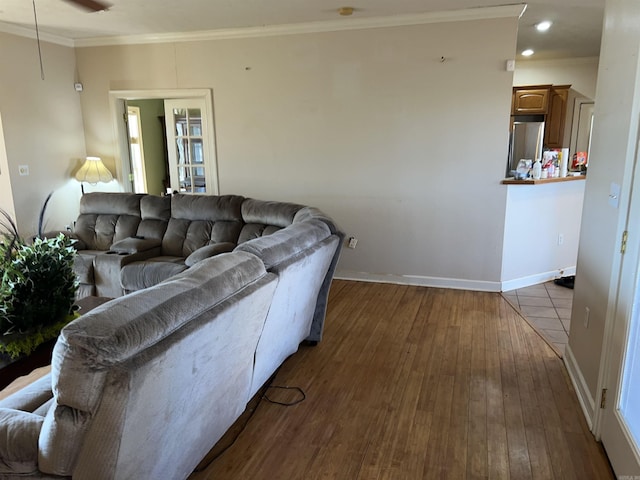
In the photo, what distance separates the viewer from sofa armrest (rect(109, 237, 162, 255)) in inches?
157

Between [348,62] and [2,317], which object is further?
[348,62]

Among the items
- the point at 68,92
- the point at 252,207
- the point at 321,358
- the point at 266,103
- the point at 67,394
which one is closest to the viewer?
the point at 67,394

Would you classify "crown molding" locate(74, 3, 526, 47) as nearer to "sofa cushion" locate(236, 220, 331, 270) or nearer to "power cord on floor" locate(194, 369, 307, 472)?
"sofa cushion" locate(236, 220, 331, 270)

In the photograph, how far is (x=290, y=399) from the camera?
8.37 feet

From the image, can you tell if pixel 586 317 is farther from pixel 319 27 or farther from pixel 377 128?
pixel 319 27

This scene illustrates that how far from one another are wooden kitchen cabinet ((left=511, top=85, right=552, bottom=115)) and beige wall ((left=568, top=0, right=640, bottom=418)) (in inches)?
165

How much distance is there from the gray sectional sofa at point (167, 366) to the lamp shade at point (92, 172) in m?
3.61

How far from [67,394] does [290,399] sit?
1.52 m

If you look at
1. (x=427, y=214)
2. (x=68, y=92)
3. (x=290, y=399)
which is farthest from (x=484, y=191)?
(x=68, y=92)


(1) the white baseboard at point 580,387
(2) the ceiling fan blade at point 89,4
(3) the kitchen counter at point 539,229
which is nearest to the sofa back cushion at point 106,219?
(2) the ceiling fan blade at point 89,4

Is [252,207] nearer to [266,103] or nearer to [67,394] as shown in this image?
[266,103]

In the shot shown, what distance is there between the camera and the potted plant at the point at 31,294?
2.11 m

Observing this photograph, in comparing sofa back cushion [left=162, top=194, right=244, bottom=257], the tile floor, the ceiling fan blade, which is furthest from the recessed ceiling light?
the ceiling fan blade

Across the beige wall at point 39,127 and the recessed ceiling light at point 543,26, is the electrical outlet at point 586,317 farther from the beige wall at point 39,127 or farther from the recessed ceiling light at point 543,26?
the beige wall at point 39,127
